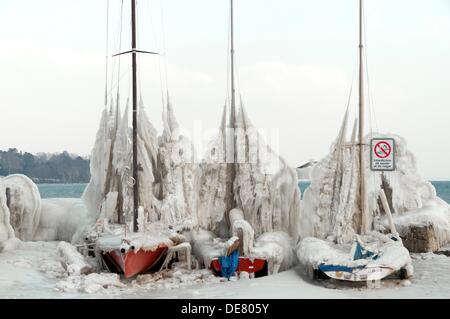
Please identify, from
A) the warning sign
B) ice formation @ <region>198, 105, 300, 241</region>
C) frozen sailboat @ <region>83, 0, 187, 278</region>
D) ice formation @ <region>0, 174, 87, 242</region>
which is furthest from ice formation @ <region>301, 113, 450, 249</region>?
ice formation @ <region>0, 174, 87, 242</region>

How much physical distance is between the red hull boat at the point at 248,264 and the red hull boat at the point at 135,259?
63 centimetres

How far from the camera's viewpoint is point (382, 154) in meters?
8.71

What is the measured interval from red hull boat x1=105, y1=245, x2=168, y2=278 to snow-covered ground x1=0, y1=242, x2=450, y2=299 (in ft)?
0.40

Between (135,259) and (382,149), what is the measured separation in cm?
351

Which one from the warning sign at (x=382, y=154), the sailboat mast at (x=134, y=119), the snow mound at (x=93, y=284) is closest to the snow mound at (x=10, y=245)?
the snow mound at (x=93, y=284)

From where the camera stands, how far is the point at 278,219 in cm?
872

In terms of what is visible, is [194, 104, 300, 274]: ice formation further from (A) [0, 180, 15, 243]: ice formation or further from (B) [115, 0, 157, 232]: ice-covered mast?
(A) [0, 180, 15, 243]: ice formation

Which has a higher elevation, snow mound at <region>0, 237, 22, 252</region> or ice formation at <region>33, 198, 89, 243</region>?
ice formation at <region>33, 198, 89, 243</region>

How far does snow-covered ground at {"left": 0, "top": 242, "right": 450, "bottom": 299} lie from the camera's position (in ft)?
23.7

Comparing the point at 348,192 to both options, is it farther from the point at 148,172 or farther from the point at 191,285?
the point at 148,172

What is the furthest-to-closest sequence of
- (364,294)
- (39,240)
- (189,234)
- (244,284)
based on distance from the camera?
(39,240) → (189,234) → (244,284) → (364,294)
